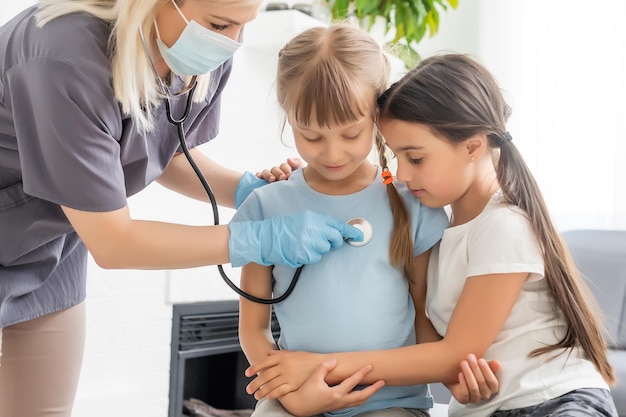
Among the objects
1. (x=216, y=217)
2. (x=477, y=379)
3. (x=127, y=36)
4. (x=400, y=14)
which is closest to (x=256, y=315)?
(x=216, y=217)

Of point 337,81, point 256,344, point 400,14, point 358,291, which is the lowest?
point 256,344

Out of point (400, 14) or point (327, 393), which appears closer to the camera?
point (327, 393)

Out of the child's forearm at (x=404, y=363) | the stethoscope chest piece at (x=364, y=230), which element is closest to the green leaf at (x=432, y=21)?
the stethoscope chest piece at (x=364, y=230)

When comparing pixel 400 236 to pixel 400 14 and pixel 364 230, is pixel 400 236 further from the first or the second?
pixel 400 14

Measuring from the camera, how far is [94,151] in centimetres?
112

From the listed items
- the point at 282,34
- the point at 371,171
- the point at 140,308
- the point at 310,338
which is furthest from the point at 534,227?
the point at 282,34

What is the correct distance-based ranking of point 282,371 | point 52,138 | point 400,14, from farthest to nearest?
point 400,14 < point 282,371 < point 52,138

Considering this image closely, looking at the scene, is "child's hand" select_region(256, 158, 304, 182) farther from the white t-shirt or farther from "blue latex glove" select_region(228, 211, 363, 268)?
the white t-shirt

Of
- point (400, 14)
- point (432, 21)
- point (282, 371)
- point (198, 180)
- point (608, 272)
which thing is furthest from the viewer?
point (432, 21)

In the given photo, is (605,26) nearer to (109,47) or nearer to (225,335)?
(225,335)

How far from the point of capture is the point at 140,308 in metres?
2.32

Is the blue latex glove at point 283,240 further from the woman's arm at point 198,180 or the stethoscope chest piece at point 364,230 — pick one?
the woman's arm at point 198,180

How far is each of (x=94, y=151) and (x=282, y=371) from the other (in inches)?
18.6

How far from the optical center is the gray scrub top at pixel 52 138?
1.09m
